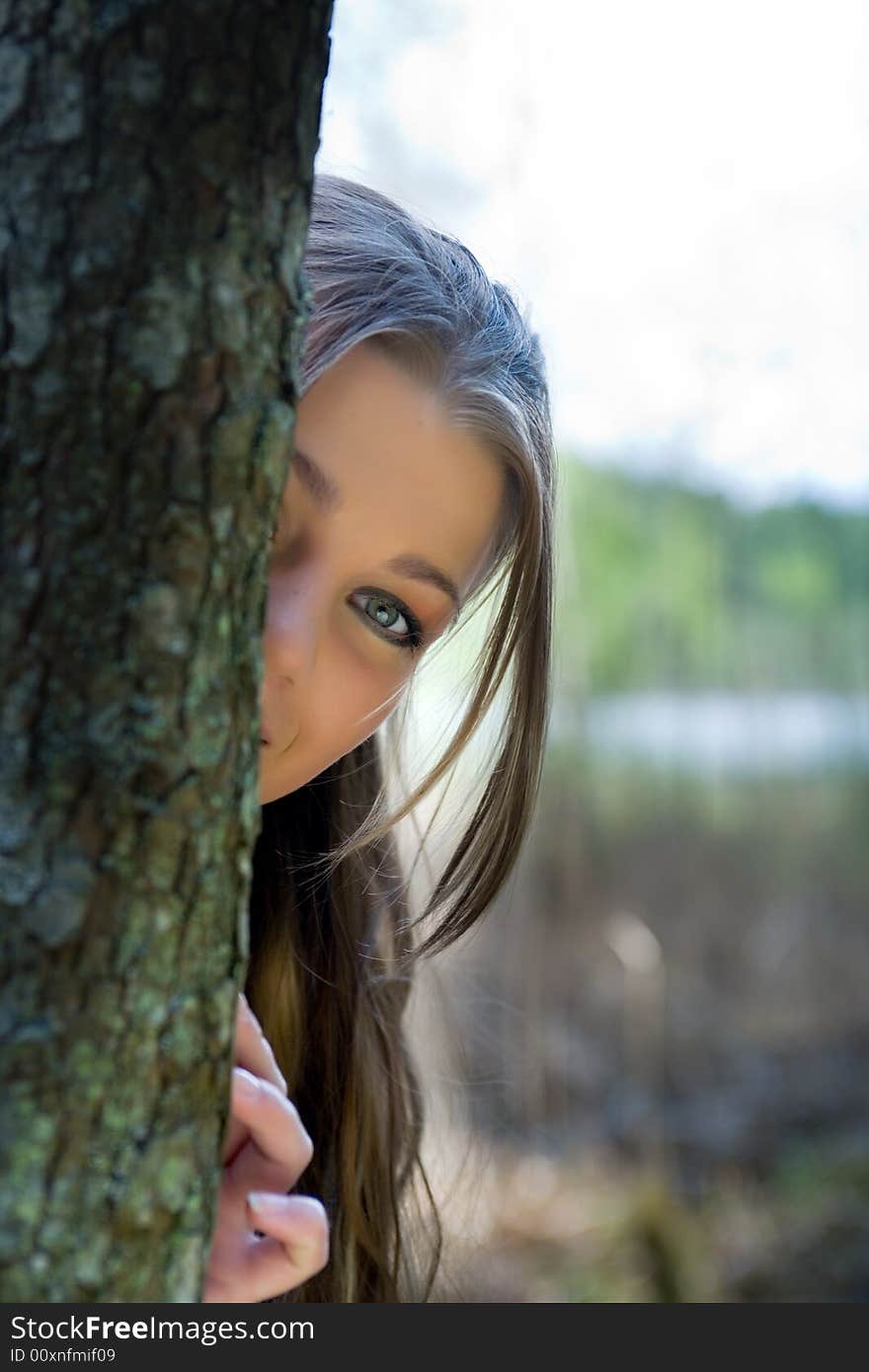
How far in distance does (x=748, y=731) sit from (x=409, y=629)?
6.13 m

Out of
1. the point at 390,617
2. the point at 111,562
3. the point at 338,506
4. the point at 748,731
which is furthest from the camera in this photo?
the point at 748,731

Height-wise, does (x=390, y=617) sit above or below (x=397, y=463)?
below

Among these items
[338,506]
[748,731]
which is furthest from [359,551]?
[748,731]

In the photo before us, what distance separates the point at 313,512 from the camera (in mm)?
1056

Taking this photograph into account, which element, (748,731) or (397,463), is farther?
(748,731)

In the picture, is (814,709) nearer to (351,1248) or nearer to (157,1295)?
(351,1248)

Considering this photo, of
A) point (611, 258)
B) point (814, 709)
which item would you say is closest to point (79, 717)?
point (611, 258)

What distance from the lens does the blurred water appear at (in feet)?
23.1

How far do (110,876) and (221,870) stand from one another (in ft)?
0.19

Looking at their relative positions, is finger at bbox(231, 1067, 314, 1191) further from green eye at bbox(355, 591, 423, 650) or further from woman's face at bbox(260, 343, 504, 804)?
green eye at bbox(355, 591, 423, 650)

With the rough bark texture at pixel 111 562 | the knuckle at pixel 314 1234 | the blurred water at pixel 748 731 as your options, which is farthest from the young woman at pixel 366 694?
the blurred water at pixel 748 731

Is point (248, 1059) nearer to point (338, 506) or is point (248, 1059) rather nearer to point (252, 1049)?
point (252, 1049)

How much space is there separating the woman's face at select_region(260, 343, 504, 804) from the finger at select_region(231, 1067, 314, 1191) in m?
0.34

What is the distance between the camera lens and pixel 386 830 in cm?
146
